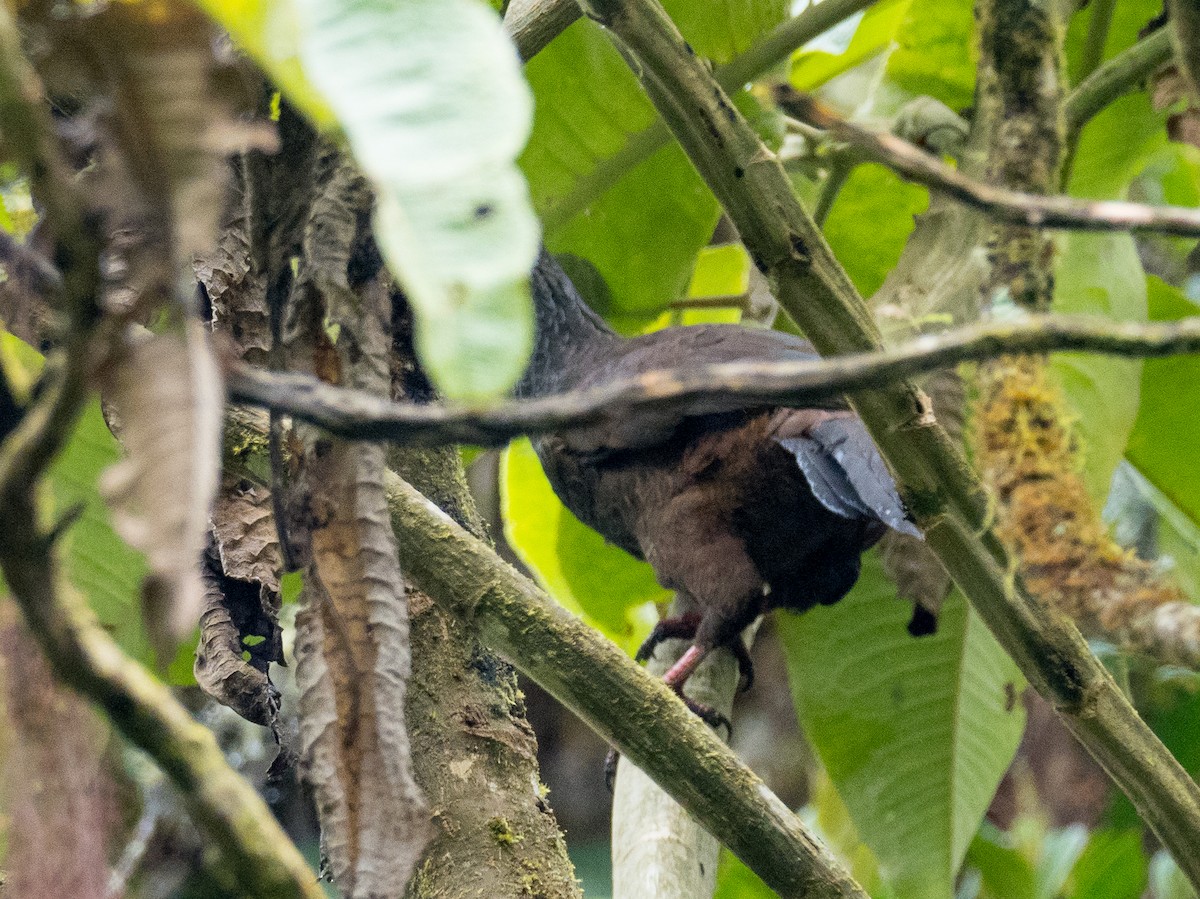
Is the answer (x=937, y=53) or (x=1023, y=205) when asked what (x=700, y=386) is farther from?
(x=937, y=53)

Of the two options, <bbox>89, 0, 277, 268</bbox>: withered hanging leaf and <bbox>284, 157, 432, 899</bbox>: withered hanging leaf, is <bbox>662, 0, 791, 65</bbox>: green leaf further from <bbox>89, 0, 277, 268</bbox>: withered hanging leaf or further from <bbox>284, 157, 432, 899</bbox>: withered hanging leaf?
<bbox>89, 0, 277, 268</bbox>: withered hanging leaf

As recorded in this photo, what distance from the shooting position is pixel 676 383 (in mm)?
501

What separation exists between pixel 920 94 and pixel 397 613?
1740 millimetres

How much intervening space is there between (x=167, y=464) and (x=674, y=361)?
1764 millimetres

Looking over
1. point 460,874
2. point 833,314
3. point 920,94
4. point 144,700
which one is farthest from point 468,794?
point 920,94

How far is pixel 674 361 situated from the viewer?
219 centimetres

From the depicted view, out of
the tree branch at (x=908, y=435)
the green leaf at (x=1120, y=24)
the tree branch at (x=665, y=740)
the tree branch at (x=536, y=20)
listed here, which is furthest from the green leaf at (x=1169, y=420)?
the tree branch at (x=665, y=740)

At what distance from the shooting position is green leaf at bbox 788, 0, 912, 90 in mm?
2291

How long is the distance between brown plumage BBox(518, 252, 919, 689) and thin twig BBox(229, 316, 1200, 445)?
62.6 inches

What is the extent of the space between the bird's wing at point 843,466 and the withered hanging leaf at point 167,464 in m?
1.53

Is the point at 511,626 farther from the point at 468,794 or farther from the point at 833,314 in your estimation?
the point at 833,314

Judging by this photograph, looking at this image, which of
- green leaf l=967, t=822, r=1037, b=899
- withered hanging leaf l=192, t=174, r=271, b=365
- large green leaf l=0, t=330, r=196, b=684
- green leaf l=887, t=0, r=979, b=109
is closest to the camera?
withered hanging leaf l=192, t=174, r=271, b=365

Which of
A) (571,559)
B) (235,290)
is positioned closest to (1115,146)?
(571,559)

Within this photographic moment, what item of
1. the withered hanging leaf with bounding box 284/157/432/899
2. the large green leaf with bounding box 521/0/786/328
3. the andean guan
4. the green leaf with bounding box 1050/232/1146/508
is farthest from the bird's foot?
the withered hanging leaf with bounding box 284/157/432/899
